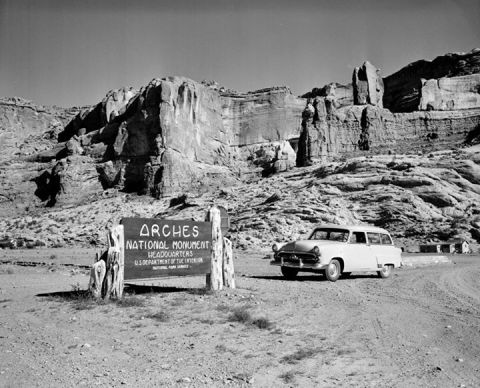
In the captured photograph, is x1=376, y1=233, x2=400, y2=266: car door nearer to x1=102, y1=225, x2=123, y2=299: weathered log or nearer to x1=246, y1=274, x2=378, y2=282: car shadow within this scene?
x1=246, y1=274, x2=378, y2=282: car shadow

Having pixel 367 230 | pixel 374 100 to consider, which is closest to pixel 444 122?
pixel 374 100

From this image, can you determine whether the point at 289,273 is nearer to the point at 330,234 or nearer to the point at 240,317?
the point at 330,234

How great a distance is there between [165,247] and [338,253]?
6.28 metres

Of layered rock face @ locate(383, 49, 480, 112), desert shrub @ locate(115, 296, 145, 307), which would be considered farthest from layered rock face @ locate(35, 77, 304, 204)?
desert shrub @ locate(115, 296, 145, 307)

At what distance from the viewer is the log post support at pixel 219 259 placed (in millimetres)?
12023

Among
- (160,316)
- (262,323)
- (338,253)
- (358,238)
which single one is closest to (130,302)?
(160,316)

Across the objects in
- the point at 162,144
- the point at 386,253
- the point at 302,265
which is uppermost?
the point at 162,144

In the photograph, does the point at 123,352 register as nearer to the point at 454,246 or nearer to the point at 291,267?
the point at 291,267

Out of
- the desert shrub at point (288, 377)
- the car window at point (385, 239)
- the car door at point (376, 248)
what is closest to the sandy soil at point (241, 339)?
the desert shrub at point (288, 377)

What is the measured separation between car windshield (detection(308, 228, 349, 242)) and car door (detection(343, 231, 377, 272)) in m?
0.28

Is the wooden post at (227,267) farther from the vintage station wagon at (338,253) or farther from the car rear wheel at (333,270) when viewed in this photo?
the car rear wheel at (333,270)

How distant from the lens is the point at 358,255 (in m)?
15.2

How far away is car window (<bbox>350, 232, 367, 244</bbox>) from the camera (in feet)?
50.2

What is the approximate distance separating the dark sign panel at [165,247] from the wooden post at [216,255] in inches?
4.9
